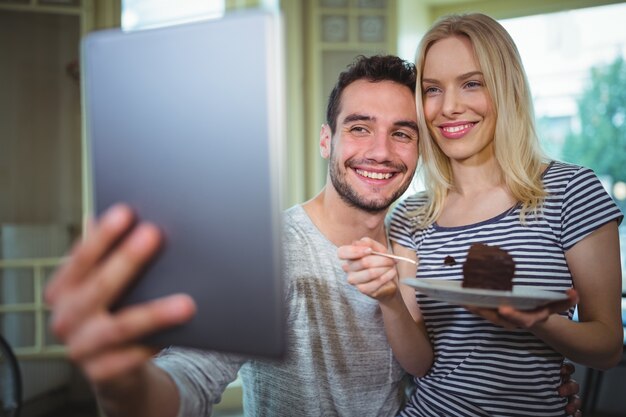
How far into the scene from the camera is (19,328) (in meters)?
2.66

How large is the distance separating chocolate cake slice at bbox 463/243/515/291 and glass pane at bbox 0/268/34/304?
8.29 feet

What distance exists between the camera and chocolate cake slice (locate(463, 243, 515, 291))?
3.12 ft

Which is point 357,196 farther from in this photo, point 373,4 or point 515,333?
point 373,4

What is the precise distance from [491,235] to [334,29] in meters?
2.45

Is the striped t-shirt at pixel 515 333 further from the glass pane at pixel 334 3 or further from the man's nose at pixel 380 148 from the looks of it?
the glass pane at pixel 334 3

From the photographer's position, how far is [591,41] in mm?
3215

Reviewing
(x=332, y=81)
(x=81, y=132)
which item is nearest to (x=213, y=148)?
(x=81, y=132)

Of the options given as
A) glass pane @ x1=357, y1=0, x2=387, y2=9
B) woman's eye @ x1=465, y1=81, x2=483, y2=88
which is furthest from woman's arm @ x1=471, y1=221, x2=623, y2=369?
glass pane @ x1=357, y1=0, x2=387, y2=9

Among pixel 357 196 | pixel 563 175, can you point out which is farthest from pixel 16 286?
pixel 563 175

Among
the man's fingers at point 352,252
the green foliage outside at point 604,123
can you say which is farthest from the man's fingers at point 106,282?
the green foliage outside at point 604,123

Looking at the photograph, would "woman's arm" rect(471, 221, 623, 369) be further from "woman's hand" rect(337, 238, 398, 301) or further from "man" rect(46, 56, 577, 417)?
"woman's hand" rect(337, 238, 398, 301)

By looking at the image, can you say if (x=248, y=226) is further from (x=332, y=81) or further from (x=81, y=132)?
(x=332, y=81)

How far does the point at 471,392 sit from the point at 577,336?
0.27 meters

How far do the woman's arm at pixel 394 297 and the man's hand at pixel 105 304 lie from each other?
1.51ft
